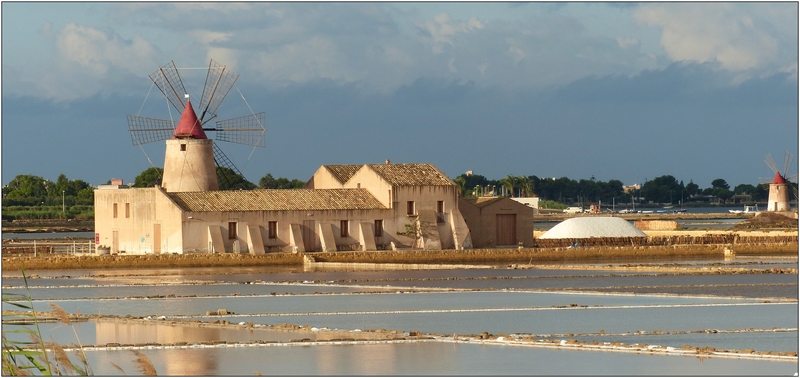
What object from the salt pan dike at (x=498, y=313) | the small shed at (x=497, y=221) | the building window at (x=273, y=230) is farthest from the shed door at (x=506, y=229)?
the salt pan dike at (x=498, y=313)

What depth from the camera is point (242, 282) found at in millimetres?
26750

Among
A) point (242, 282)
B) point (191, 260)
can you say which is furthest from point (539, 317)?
point (191, 260)

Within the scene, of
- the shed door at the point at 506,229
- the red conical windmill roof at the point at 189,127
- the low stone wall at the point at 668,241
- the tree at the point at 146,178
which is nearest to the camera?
the red conical windmill roof at the point at 189,127

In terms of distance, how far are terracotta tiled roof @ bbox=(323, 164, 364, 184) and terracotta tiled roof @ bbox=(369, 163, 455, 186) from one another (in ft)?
4.14

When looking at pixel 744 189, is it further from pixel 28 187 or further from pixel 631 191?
pixel 28 187

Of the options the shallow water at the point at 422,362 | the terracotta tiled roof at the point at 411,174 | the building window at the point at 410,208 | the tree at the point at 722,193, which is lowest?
the shallow water at the point at 422,362

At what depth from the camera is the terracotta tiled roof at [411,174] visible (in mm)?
36250

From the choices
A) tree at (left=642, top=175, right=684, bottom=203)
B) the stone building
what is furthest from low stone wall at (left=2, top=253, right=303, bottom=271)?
tree at (left=642, top=175, right=684, bottom=203)

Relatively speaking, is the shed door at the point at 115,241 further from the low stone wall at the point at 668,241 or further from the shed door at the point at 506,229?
the low stone wall at the point at 668,241

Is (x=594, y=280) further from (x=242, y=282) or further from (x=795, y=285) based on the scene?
(x=242, y=282)

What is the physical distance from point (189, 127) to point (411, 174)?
6.37m

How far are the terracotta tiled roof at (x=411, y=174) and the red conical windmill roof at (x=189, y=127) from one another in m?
4.92

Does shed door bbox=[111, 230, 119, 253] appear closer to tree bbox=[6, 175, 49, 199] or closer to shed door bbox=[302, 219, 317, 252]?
shed door bbox=[302, 219, 317, 252]

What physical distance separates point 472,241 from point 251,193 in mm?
7020
